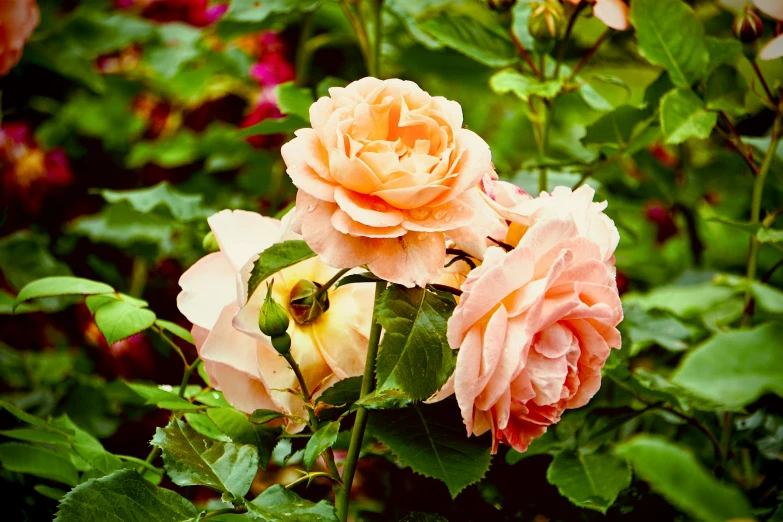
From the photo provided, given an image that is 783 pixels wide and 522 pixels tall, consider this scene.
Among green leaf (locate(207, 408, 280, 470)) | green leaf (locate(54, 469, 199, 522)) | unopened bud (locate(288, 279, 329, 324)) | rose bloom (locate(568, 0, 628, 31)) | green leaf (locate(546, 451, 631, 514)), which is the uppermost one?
rose bloom (locate(568, 0, 628, 31))

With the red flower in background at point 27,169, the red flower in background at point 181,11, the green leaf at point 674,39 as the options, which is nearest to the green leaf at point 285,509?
the green leaf at point 674,39

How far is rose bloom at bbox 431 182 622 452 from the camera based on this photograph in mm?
459

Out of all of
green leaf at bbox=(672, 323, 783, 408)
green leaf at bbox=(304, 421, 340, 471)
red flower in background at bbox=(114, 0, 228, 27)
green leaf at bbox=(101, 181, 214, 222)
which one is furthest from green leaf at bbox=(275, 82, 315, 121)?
red flower in background at bbox=(114, 0, 228, 27)

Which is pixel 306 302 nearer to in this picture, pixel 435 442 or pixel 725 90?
pixel 435 442

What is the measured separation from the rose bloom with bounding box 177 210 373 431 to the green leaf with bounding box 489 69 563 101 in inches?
13.4

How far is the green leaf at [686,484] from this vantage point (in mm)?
245

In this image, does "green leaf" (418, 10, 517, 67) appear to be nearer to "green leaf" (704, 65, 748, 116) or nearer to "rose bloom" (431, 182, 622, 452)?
"green leaf" (704, 65, 748, 116)

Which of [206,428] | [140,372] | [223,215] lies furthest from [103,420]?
[223,215]

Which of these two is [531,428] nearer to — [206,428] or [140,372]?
[206,428]

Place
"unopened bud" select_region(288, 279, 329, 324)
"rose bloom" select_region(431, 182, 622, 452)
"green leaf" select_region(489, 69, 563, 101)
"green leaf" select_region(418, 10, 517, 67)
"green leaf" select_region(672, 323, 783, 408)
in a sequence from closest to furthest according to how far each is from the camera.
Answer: "green leaf" select_region(672, 323, 783, 408) → "rose bloom" select_region(431, 182, 622, 452) → "unopened bud" select_region(288, 279, 329, 324) → "green leaf" select_region(489, 69, 563, 101) → "green leaf" select_region(418, 10, 517, 67)

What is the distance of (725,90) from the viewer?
891 millimetres

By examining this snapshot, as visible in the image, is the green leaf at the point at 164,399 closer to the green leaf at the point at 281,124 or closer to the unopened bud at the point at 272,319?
the unopened bud at the point at 272,319

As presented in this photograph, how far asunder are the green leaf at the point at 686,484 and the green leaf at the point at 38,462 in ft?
2.03

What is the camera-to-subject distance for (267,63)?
1613 mm
